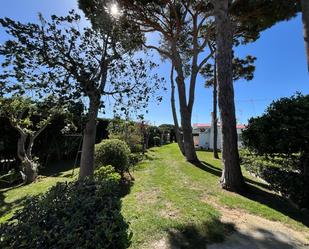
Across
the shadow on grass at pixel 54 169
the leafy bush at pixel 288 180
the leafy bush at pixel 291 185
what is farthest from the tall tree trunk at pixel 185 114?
the shadow on grass at pixel 54 169

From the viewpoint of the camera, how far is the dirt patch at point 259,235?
3.55 meters

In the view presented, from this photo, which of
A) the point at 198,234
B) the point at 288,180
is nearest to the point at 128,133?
the point at 288,180

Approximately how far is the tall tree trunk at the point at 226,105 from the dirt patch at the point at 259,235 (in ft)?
6.17

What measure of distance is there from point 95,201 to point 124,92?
2.87 meters

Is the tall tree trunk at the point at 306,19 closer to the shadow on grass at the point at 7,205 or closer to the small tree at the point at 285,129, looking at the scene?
the small tree at the point at 285,129

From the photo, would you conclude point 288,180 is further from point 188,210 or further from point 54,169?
point 54,169

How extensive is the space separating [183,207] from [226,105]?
3.38m

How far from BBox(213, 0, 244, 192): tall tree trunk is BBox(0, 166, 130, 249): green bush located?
4.91 meters

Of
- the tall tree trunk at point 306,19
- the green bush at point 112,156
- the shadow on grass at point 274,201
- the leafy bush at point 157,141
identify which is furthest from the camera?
the leafy bush at point 157,141

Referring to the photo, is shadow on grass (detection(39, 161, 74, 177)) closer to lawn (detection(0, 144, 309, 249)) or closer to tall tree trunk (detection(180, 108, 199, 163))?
lawn (detection(0, 144, 309, 249))

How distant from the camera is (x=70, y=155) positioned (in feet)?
45.9

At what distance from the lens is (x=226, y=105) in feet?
22.1

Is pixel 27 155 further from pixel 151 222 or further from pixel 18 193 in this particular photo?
pixel 151 222

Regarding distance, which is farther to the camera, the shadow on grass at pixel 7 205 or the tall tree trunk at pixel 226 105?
the tall tree trunk at pixel 226 105
